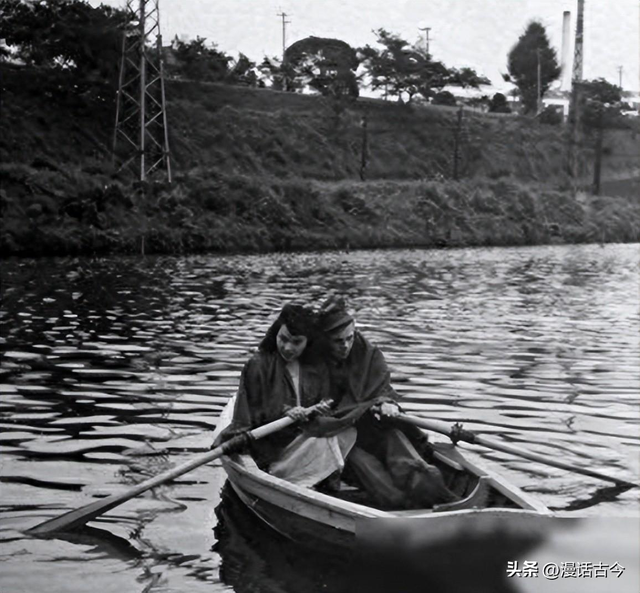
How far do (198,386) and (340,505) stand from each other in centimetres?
729

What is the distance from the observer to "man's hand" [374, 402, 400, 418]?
8461 millimetres

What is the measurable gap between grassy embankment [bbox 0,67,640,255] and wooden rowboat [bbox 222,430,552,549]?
31.9 m

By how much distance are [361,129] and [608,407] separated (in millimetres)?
54413

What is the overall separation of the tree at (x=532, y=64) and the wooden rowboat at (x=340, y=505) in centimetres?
7519

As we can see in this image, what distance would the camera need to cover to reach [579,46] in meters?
66.3

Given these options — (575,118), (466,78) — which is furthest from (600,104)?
(466,78)

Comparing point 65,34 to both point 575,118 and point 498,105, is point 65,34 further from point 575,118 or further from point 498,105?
point 498,105

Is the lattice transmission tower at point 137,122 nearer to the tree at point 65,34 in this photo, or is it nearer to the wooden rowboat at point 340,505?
the tree at point 65,34

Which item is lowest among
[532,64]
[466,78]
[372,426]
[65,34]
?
[372,426]

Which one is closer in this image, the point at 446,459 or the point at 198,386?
the point at 446,459

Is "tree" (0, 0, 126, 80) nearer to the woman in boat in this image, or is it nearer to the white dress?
the woman in boat

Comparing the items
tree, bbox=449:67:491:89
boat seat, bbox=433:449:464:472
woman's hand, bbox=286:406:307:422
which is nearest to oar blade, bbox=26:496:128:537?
woman's hand, bbox=286:406:307:422

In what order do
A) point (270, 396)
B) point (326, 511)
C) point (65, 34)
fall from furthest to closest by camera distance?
1. point (65, 34)
2. point (270, 396)
3. point (326, 511)

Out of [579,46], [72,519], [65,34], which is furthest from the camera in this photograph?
[579,46]
